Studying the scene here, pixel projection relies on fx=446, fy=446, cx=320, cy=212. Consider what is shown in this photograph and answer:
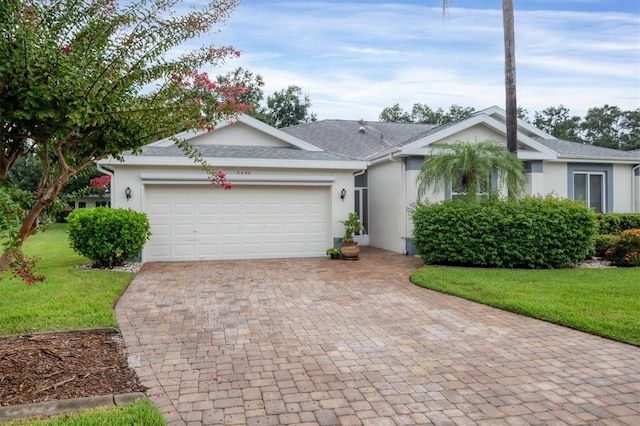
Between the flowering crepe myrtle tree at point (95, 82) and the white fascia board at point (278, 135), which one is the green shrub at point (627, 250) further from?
the flowering crepe myrtle tree at point (95, 82)

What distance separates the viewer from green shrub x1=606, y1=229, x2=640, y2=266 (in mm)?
11070

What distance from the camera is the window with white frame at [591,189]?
16.2 meters

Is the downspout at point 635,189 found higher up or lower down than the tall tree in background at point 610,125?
lower down

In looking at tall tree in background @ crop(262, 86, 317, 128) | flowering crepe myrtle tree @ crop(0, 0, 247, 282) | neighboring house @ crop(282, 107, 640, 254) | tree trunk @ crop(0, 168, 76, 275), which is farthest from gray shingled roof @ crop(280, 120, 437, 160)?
tree trunk @ crop(0, 168, 76, 275)

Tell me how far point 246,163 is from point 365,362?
28.8 ft

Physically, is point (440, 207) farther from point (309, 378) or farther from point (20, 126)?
point (20, 126)

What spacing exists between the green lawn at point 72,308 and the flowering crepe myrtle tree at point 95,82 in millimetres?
1431

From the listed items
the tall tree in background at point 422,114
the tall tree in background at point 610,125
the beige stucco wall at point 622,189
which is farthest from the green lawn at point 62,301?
the tall tree in background at point 610,125

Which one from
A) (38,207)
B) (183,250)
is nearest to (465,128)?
(183,250)

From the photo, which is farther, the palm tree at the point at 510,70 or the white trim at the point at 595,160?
the white trim at the point at 595,160

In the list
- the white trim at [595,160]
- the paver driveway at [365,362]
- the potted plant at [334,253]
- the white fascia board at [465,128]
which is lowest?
the paver driveway at [365,362]

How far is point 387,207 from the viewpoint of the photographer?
48.4ft

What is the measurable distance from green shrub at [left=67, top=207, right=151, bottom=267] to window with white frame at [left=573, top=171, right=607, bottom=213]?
14765 mm

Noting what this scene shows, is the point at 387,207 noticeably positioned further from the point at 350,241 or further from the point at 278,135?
the point at 278,135
